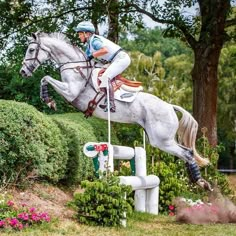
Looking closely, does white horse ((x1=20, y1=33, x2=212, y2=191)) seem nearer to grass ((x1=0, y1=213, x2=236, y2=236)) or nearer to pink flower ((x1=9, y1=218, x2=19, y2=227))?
grass ((x1=0, y1=213, x2=236, y2=236))

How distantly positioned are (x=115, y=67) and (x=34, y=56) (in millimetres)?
1092

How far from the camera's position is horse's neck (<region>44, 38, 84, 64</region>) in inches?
330

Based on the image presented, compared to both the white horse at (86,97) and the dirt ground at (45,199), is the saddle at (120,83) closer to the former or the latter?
the white horse at (86,97)

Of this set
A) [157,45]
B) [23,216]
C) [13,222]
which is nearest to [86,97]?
[23,216]

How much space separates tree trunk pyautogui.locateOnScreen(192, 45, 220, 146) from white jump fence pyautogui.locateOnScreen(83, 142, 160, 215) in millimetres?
4554

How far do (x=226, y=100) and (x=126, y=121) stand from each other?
22.6 metres

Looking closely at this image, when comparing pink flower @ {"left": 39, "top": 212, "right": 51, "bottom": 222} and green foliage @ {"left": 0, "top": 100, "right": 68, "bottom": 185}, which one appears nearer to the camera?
pink flower @ {"left": 39, "top": 212, "right": 51, "bottom": 222}

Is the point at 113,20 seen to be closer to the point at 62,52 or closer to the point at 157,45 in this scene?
the point at 62,52

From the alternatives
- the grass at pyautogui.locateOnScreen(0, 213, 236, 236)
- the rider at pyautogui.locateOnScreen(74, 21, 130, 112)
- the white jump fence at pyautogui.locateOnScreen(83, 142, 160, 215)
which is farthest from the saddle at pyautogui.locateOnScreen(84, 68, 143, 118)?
Answer: the grass at pyautogui.locateOnScreen(0, 213, 236, 236)

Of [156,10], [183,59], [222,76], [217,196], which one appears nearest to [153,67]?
[183,59]

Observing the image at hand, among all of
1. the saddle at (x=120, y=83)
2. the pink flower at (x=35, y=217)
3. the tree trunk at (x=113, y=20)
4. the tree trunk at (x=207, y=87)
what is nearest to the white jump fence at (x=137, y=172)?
the saddle at (x=120, y=83)

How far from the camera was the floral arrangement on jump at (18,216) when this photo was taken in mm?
6715

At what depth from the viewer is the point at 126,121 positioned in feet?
28.0

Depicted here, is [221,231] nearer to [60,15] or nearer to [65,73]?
[65,73]
